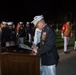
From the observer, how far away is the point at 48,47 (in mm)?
7738

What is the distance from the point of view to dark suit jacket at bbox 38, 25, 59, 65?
25.4ft

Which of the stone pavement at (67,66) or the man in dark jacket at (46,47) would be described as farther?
the stone pavement at (67,66)

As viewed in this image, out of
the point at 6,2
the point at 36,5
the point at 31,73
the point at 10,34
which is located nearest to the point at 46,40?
the point at 31,73

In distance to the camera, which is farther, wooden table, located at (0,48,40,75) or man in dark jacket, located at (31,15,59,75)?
man in dark jacket, located at (31,15,59,75)

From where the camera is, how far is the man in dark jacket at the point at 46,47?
7766 millimetres

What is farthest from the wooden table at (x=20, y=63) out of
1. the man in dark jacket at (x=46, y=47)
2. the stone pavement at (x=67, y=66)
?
the stone pavement at (x=67, y=66)

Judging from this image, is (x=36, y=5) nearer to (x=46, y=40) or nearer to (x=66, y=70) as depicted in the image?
(x=66, y=70)

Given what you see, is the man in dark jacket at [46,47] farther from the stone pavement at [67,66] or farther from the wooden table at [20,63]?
the stone pavement at [67,66]

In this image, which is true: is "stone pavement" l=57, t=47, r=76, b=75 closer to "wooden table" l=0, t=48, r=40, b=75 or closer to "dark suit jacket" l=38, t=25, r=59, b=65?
"dark suit jacket" l=38, t=25, r=59, b=65

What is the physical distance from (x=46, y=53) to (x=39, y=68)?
1.54ft

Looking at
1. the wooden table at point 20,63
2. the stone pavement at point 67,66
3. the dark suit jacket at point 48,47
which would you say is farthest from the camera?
the stone pavement at point 67,66

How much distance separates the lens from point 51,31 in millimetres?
7883

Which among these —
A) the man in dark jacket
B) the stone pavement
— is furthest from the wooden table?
the stone pavement

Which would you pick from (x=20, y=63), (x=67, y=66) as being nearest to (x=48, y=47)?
(x=20, y=63)
